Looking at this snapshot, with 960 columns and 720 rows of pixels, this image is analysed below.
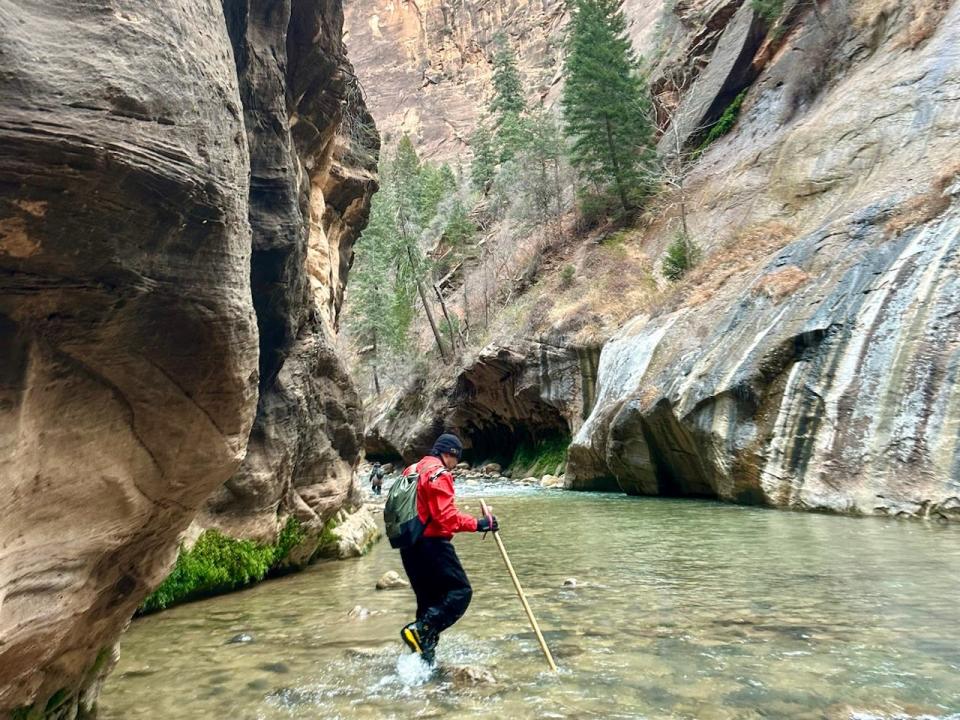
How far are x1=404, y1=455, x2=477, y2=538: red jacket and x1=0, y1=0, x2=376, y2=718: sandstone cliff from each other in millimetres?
1540

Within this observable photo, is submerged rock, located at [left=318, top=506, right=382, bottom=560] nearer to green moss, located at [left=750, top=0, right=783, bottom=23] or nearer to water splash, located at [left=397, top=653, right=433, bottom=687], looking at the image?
water splash, located at [left=397, top=653, right=433, bottom=687]

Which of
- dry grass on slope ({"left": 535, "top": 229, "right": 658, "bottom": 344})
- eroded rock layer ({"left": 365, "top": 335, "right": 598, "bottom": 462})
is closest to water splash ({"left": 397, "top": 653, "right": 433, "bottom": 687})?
eroded rock layer ({"left": 365, "top": 335, "right": 598, "bottom": 462})

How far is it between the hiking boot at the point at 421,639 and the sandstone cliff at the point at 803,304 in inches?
362

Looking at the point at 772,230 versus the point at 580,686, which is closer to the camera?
the point at 580,686

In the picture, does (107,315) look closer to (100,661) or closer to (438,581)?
(100,661)

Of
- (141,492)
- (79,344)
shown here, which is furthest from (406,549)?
(79,344)

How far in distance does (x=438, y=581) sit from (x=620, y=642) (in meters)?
1.59

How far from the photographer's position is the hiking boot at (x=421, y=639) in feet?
16.7

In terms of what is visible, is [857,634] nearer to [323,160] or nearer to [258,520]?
[258,520]

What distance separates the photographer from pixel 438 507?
5.27 meters

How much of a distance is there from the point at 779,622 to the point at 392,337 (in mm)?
40567

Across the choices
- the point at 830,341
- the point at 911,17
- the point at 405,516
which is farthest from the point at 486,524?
the point at 911,17

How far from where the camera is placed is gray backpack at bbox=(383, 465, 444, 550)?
5305 millimetres

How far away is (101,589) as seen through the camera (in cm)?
387
